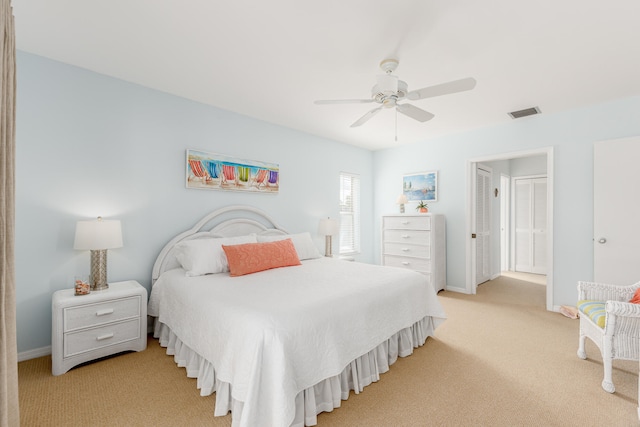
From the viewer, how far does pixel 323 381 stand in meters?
1.86

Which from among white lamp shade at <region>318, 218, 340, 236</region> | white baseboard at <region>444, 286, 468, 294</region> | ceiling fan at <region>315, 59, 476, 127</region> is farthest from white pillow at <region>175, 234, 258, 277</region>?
white baseboard at <region>444, 286, 468, 294</region>

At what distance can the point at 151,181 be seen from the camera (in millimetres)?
3064

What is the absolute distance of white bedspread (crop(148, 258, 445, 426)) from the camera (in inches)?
60.3

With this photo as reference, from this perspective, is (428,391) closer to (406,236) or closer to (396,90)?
(396,90)

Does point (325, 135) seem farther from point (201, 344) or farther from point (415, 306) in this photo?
point (201, 344)

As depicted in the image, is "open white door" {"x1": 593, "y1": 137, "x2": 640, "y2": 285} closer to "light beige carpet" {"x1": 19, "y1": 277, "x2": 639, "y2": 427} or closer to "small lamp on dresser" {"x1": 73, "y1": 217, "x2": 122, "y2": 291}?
"light beige carpet" {"x1": 19, "y1": 277, "x2": 639, "y2": 427}

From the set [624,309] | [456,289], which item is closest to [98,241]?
[624,309]

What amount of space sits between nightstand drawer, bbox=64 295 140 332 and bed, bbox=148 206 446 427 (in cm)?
23

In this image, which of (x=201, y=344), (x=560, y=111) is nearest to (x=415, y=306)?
(x=201, y=344)

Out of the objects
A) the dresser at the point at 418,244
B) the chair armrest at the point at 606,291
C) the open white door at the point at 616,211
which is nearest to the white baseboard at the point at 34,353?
the dresser at the point at 418,244

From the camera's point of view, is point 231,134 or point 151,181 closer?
point 151,181

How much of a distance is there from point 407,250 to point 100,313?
12.9ft

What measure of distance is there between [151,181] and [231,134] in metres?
1.12

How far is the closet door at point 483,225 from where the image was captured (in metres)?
4.88
